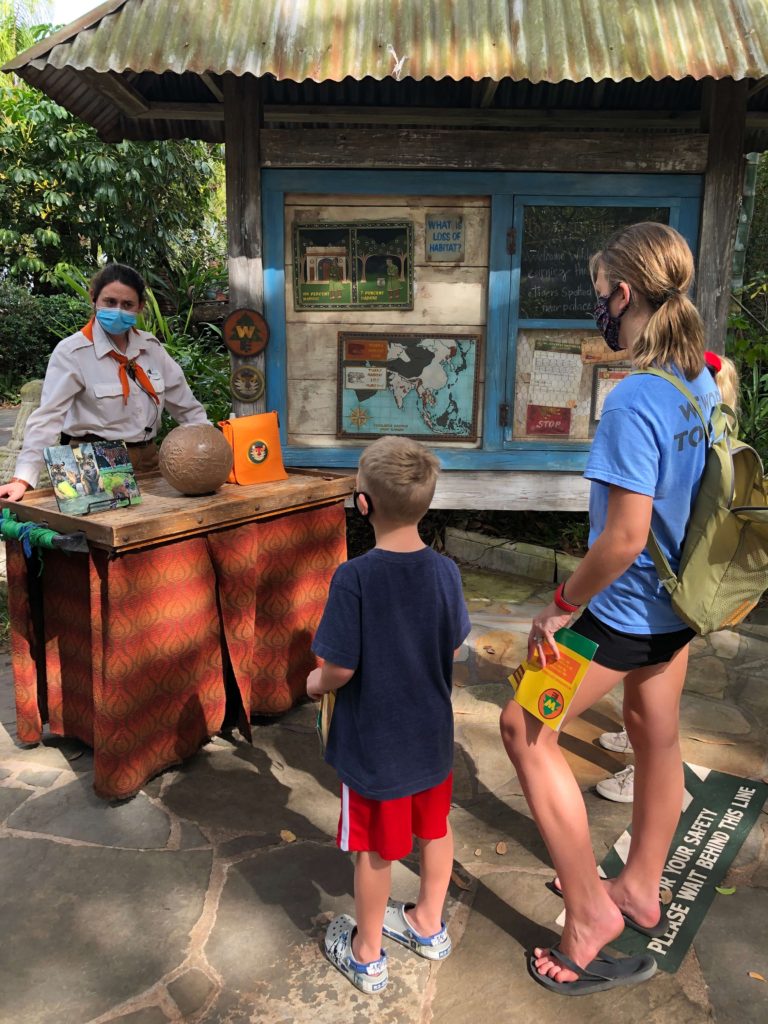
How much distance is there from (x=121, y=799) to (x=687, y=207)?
4.25m

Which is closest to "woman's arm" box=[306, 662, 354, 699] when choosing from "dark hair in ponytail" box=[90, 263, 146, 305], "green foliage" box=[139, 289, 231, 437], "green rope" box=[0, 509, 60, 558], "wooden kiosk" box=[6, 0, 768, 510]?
"green rope" box=[0, 509, 60, 558]

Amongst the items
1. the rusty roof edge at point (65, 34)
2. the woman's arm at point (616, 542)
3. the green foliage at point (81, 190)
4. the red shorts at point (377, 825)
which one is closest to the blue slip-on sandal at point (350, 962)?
the red shorts at point (377, 825)

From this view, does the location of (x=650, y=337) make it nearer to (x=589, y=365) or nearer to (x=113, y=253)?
(x=589, y=365)

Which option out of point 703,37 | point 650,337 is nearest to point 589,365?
point 703,37

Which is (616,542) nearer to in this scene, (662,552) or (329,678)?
(662,552)

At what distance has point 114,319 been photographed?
Answer: 124 inches

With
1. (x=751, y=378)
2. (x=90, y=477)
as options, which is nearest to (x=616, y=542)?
(x=90, y=477)

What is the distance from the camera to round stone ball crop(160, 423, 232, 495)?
9.74 ft

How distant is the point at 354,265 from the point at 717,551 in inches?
132

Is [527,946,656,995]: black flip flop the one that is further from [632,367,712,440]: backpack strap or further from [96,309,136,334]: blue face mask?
[96,309,136,334]: blue face mask

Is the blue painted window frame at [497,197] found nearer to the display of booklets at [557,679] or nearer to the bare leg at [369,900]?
the display of booklets at [557,679]

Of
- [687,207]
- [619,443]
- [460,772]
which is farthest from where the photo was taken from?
[687,207]

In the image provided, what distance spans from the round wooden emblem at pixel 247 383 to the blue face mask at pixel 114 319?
59.3 inches

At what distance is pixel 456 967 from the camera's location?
2.13 metres
